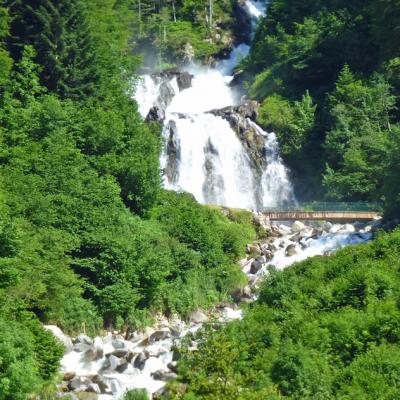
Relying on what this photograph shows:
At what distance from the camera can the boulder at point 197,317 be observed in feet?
117

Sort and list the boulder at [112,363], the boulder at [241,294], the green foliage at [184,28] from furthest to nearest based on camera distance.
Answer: the green foliage at [184,28]
the boulder at [241,294]
the boulder at [112,363]

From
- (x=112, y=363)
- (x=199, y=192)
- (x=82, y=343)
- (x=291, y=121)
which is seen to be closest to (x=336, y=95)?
(x=291, y=121)

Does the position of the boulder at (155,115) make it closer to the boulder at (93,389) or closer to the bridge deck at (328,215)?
the bridge deck at (328,215)

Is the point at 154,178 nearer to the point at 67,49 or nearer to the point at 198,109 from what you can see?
the point at 67,49

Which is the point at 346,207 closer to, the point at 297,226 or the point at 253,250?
the point at 297,226

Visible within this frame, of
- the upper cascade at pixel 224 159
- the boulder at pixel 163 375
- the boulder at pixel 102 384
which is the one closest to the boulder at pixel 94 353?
the boulder at pixel 102 384

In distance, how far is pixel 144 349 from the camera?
93.9 ft

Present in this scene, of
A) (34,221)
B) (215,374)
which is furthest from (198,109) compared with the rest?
(215,374)

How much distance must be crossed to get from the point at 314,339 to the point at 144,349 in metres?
7.70

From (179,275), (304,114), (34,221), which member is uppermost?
(304,114)

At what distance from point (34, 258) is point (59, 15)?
849 inches

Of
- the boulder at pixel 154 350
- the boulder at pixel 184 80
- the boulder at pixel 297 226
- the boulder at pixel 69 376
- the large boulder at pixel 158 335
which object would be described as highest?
the boulder at pixel 184 80

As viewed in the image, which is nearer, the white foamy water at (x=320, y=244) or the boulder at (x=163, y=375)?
the boulder at (x=163, y=375)

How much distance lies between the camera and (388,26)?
59938 millimetres
